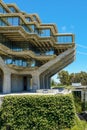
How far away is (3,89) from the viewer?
2152 inches

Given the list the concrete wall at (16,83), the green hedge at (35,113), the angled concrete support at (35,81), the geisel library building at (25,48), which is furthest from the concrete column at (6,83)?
the green hedge at (35,113)

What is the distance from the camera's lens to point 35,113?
3662cm

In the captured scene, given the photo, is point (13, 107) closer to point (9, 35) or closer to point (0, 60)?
point (0, 60)

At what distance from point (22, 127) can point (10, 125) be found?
1463mm

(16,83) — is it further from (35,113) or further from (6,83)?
(35,113)

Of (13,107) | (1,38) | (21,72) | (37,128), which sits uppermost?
(1,38)

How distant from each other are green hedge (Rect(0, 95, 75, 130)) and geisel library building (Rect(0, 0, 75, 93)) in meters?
17.3

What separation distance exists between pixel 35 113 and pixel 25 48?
2520cm

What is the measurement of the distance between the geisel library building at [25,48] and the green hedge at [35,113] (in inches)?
682

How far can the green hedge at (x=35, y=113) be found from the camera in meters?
36.0

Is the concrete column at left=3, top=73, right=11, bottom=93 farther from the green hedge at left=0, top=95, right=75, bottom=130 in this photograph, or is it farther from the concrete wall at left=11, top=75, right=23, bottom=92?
the green hedge at left=0, top=95, right=75, bottom=130

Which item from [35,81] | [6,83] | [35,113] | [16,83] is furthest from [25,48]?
[35,113]

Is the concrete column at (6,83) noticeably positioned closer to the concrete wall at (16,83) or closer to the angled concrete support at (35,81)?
the concrete wall at (16,83)

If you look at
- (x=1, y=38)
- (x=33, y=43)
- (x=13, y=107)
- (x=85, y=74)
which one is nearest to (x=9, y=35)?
(x=1, y=38)
